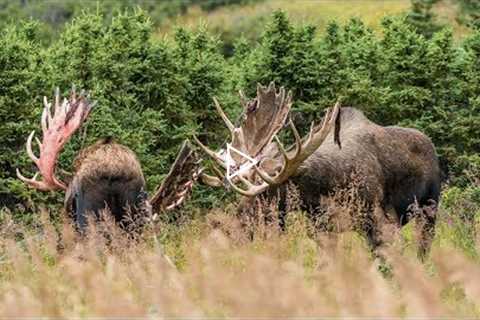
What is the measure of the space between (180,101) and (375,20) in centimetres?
3982

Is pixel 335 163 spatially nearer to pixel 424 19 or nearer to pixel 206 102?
pixel 206 102

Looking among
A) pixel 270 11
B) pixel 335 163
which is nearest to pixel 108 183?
pixel 335 163

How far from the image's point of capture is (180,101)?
1692 centimetres

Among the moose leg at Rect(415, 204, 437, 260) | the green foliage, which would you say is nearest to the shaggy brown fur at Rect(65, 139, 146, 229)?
the moose leg at Rect(415, 204, 437, 260)

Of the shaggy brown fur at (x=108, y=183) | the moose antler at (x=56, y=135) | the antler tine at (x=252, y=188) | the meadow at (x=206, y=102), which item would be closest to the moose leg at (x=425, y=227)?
the meadow at (x=206, y=102)

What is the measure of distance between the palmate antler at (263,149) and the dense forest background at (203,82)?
347cm

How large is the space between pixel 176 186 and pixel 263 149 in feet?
3.29

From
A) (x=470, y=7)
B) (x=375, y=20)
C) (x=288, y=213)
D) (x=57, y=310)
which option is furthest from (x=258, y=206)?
(x=375, y=20)

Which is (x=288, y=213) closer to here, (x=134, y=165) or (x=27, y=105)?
(x=134, y=165)

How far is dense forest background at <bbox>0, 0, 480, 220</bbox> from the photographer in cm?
1580

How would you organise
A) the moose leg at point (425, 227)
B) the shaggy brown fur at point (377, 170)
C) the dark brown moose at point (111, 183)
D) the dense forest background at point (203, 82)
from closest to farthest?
the dark brown moose at point (111, 183), the moose leg at point (425, 227), the shaggy brown fur at point (377, 170), the dense forest background at point (203, 82)

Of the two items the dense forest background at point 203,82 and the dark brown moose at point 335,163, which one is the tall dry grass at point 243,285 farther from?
the dense forest background at point 203,82

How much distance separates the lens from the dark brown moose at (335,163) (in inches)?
430

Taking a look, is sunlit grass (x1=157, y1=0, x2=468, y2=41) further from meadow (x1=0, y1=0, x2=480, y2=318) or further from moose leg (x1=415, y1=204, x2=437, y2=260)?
moose leg (x1=415, y1=204, x2=437, y2=260)
